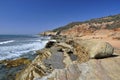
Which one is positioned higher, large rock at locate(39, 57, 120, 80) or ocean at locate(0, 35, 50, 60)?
large rock at locate(39, 57, 120, 80)

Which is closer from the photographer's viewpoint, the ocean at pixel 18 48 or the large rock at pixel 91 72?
the large rock at pixel 91 72

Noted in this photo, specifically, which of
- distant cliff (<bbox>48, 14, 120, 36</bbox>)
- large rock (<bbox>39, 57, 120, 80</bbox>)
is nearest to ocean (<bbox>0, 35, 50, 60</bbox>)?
large rock (<bbox>39, 57, 120, 80</bbox>)

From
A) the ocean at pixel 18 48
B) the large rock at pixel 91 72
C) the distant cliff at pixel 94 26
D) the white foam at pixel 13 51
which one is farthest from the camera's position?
the distant cliff at pixel 94 26

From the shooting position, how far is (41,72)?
10547 millimetres

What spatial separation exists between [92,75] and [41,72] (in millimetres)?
4696

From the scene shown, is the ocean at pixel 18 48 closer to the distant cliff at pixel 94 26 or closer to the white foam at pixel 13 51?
the white foam at pixel 13 51

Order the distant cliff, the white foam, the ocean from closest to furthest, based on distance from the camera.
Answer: the white foam < the ocean < the distant cliff

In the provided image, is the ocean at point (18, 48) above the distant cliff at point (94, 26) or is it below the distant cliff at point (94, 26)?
below

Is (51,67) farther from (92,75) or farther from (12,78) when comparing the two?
(92,75)

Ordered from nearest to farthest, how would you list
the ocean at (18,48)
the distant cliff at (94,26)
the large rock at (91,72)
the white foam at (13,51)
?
the large rock at (91,72), the white foam at (13,51), the ocean at (18,48), the distant cliff at (94,26)

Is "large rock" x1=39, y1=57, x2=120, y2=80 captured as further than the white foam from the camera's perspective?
No

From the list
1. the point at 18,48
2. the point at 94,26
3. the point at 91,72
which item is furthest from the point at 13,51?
the point at 94,26

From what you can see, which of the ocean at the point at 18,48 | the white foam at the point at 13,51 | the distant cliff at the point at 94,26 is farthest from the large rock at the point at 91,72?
the distant cliff at the point at 94,26

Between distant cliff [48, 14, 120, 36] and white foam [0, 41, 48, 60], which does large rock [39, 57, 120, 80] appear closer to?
white foam [0, 41, 48, 60]
